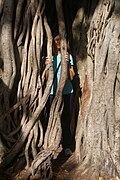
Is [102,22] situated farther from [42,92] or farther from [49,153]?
[49,153]

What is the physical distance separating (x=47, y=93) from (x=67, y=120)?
A: 740mm

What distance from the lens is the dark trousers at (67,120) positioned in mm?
4656

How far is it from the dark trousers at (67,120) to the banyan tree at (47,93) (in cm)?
32

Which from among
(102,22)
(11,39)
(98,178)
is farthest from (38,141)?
→ (102,22)

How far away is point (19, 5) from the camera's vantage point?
4090 mm

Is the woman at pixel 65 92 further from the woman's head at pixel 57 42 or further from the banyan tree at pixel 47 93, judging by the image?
the banyan tree at pixel 47 93

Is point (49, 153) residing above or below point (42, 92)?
below

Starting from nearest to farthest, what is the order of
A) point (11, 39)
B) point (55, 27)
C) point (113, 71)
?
point (113, 71) → point (11, 39) → point (55, 27)

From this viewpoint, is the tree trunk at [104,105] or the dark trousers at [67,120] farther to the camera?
the dark trousers at [67,120]

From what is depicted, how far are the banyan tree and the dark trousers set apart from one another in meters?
0.32


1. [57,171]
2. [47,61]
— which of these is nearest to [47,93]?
[47,61]

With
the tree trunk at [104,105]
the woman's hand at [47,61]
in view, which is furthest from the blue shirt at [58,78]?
the tree trunk at [104,105]

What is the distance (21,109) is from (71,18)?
140 centimetres

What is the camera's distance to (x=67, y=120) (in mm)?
4762
